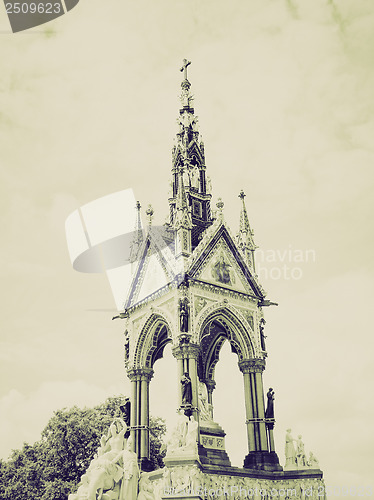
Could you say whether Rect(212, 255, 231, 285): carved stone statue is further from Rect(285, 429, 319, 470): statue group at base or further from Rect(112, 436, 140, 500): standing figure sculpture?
Rect(112, 436, 140, 500): standing figure sculpture

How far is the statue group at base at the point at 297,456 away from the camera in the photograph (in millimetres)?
21125

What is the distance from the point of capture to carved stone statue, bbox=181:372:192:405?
64.3 ft

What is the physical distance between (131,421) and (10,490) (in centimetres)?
1012

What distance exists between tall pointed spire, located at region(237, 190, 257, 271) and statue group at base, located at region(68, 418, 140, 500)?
9820 mm

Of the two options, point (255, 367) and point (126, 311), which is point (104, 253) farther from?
point (255, 367)

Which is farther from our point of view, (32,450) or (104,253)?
(32,450)

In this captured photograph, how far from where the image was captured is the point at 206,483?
60.7 ft

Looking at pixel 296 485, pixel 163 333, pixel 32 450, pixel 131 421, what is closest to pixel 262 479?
pixel 296 485

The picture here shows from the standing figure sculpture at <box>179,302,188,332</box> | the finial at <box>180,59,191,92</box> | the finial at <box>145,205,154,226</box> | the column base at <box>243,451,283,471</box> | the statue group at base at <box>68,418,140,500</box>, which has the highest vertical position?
the finial at <box>180,59,191,92</box>

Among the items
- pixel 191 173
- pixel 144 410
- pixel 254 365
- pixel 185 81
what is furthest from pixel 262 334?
pixel 185 81

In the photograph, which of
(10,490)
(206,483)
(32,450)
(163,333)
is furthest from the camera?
(32,450)

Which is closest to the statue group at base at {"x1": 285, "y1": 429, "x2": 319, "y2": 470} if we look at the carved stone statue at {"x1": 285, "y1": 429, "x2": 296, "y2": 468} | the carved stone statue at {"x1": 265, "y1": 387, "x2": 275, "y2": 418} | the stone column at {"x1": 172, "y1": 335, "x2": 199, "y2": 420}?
the carved stone statue at {"x1": 285, "y1": 429, "x2": 296, "y2": 468}

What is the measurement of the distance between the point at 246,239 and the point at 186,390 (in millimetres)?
7680

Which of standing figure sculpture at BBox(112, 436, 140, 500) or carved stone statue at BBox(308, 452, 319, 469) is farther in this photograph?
carved stone statue at BBox(308, 452, 319, 469)
